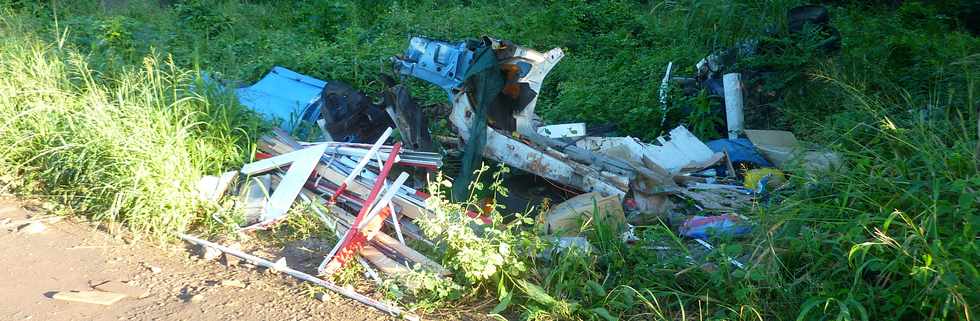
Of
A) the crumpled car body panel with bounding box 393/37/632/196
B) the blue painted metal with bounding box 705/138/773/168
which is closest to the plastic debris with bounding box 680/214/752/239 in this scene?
the crumpled car body panel with bounding box 393/37/632/196

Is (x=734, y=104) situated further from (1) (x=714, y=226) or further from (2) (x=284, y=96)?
(2) (x=284, y=96)

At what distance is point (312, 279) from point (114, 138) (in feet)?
6.85

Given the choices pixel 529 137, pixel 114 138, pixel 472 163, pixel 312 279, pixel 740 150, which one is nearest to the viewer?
pixel 312 279

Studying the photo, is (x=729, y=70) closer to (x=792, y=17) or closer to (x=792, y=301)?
(x=792, y=17)

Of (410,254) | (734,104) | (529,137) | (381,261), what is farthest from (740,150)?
(381,261)

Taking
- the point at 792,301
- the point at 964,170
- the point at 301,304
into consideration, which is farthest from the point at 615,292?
the point at 964,170

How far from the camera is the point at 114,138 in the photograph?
5.57m

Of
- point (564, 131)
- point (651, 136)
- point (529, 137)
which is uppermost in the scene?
point (529, 137)

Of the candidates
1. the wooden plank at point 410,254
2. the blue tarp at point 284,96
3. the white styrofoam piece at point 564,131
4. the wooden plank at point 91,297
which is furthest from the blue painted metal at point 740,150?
the wooden plank at point 91,297

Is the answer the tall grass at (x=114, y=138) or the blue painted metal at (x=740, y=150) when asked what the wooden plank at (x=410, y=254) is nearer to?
the tall grass at (x=114, y=138)

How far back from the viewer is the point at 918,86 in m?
6.75

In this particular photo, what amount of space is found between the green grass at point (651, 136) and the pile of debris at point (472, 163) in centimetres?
28

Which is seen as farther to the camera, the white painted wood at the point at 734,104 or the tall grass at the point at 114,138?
the white painted wood at the point at 734,104

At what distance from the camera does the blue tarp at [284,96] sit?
7.46 meters
